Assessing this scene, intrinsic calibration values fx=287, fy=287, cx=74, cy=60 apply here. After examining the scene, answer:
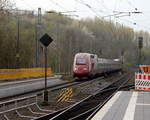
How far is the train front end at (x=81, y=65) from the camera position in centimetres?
3656

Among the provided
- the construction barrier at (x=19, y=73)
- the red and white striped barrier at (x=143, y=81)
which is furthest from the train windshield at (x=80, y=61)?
the red and white striped barrier at (x=143, y=81)

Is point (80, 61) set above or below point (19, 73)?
above

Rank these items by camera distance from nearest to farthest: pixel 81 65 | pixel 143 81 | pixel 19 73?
pixel 143 81, pixel 81 65, pixel 19 73

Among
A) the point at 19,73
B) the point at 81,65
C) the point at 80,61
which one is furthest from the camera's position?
the point at 19,73

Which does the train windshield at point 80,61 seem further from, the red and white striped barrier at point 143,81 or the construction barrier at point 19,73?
the red and white striped barrier at point 143,81

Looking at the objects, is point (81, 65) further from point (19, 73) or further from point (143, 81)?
point (143, 81)

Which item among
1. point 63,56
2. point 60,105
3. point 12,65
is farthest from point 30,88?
point 63,56

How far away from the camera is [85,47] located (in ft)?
234

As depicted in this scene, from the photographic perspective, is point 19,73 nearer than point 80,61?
No

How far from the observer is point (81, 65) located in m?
36.9

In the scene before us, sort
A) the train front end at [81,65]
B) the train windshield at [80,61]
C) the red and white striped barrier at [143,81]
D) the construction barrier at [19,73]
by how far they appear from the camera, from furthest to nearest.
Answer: the train windshield at [80,61] < the train front end at [81,65] < the construction barrier at [19,73] < the red and white striped barrier at [143,81]

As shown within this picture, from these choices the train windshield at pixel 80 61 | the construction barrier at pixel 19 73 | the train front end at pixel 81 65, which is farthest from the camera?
the train windshield at pixel 80 61

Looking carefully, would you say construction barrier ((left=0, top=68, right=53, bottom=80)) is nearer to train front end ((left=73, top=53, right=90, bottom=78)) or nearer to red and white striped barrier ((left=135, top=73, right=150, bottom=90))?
train front end ((left=73, top=53, right=90, bottom=78))

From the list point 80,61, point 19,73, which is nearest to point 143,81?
point 80,61
